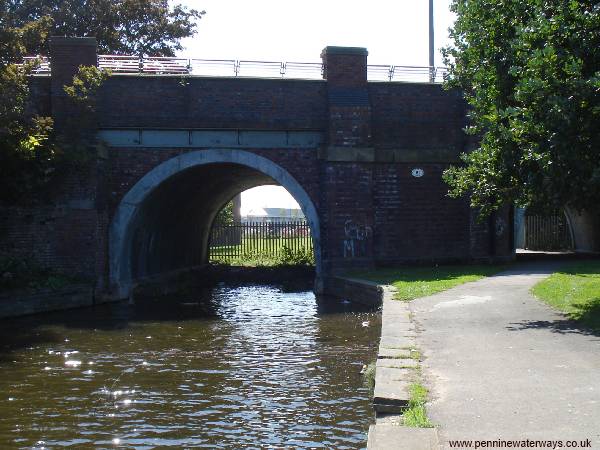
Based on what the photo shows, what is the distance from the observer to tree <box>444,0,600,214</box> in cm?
892

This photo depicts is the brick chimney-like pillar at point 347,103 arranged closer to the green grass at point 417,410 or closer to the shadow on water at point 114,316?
the shadow on water at point 114,316

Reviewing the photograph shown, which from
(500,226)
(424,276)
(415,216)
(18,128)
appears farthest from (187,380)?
(500,226)

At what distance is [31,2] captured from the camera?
28672 millimetres

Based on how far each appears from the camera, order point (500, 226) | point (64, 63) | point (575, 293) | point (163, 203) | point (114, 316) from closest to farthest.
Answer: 1. point (575, 293)
2. point (114, 316)
3. point (64, 63)
4. point (500, 226)
5. point (163, 203)

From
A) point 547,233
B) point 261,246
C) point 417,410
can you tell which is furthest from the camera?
point 261,246

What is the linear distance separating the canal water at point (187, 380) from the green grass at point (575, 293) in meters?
2.86

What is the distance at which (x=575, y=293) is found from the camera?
11969 mm

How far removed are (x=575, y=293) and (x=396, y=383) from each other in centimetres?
683

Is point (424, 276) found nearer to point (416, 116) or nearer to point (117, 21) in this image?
point (416, 116)

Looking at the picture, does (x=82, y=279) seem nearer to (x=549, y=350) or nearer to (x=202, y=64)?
(x=202, y=64)

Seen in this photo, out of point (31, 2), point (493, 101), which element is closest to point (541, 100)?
point (493, 101)

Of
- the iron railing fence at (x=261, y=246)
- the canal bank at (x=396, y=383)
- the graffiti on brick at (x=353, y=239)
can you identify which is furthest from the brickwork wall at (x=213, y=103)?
the iron railing fence at (x=261, y=246)

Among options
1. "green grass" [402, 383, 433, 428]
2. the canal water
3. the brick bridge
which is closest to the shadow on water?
the canal water

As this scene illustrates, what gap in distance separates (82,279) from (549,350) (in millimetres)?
12740
